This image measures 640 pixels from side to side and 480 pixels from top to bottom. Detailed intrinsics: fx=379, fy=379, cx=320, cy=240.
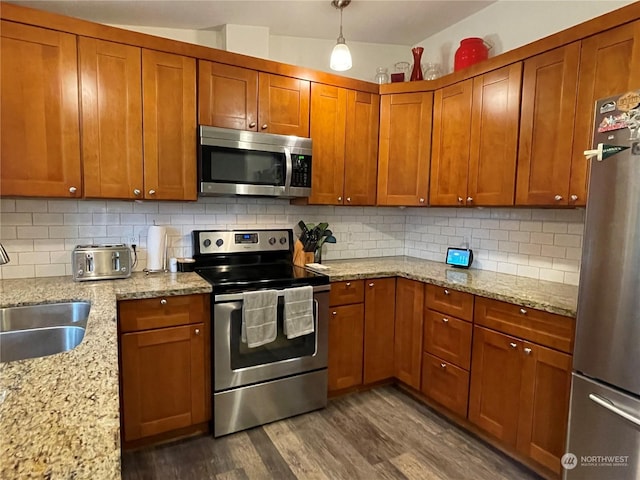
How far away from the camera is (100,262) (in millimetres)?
2207

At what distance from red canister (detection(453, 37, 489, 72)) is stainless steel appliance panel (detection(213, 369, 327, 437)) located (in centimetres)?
238

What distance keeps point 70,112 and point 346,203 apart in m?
1.83

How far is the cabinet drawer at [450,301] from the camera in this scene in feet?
7.55

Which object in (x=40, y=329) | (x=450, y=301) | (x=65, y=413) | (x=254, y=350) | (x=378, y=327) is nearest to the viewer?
(x=65, y=413)

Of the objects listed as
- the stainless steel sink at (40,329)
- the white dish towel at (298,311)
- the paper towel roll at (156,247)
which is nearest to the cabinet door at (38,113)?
the paper towel roll at (156,247)

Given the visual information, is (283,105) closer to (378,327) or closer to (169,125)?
(169,125)

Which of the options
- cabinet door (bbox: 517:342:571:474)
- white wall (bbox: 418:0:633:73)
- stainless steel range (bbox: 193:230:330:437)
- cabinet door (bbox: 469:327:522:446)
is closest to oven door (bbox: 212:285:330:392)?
stainless steel range (bbox: 193:230:330:437)

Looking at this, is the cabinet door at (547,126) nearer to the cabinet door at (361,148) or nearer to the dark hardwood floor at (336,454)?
the cabinet door at (361,148)

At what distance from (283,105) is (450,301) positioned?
173cm

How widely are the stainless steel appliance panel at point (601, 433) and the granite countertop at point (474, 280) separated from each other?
1.17 feet

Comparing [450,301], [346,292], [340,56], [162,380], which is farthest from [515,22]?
[162,380]

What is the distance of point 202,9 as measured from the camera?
2.37 metres

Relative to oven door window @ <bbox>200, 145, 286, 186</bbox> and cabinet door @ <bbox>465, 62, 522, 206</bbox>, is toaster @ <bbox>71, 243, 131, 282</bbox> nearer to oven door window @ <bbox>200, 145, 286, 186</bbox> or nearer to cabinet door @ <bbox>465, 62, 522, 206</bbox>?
oven door window @ <bbox>200, 145, 286, 186</bbox>

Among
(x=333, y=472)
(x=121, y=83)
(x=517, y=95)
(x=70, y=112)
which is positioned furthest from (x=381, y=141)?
(x=333, y=472)
